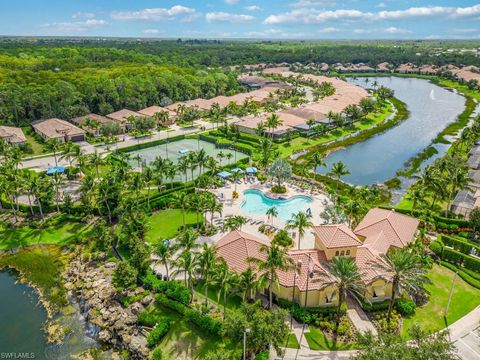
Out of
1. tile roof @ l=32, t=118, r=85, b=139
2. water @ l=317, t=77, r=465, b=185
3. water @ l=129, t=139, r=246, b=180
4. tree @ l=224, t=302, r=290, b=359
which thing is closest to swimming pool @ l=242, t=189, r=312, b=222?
water @ l=317, t=77, r=465, b=185

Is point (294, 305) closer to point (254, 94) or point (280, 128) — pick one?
point (280, 128)

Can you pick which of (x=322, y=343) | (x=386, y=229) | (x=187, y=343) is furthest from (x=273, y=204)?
(x=187, y=343)

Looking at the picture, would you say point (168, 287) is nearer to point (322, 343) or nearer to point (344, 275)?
point (322, 343)

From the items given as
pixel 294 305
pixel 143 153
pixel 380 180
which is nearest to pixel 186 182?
pixel 143 153

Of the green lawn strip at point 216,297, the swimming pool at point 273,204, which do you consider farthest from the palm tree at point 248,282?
the swimming pool at point 273,204

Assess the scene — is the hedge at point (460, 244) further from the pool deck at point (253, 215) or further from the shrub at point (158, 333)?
the shrub at point (158, 333)

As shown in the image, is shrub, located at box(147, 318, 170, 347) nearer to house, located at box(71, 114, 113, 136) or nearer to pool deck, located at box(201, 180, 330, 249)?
pool deck, located at box(201, 180, 330, 249)
